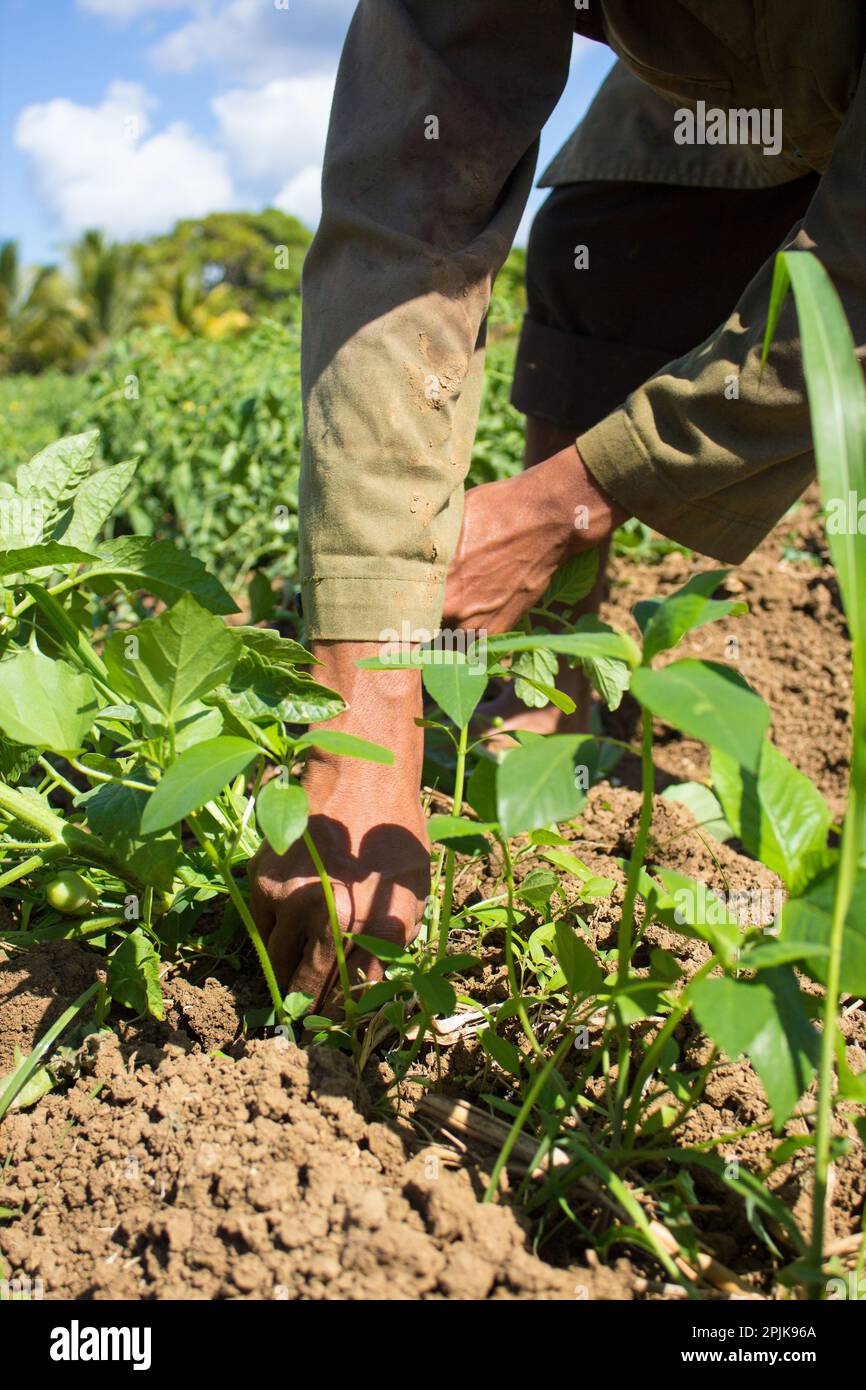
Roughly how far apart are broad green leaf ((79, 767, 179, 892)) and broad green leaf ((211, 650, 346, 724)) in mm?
149

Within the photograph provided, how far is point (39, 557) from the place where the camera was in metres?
1.20

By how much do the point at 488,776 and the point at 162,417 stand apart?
2.94m

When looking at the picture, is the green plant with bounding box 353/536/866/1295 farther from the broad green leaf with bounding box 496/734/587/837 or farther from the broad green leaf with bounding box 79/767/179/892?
the broad green leaf with bounding box 79/767/179/892

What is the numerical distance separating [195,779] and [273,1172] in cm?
37

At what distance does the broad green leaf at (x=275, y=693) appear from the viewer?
1093mm

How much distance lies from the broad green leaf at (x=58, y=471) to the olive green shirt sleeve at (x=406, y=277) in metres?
0.30

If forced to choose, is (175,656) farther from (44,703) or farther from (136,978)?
(136,978)

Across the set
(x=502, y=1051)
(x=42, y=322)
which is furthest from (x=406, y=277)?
(x=42, y=322)

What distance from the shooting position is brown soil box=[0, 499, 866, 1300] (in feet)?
2.85

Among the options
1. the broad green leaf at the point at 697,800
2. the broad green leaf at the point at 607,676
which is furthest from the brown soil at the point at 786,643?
the broad green leaf at the point at 607,676

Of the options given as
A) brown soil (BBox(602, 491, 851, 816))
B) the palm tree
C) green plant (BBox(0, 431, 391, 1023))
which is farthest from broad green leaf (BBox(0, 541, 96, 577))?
the palm tree

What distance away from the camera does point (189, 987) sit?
1.26m
